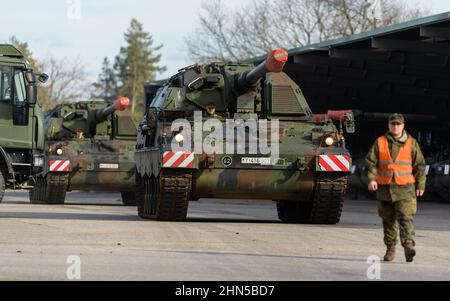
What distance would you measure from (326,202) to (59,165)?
1170 centimetres

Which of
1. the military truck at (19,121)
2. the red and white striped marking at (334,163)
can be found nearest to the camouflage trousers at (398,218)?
the red and white striped marking at (334,163)

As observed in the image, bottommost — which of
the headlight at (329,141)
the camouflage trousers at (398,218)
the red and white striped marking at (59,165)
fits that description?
the camouflage trousers at (398,218)

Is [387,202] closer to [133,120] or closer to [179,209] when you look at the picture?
[179,209]

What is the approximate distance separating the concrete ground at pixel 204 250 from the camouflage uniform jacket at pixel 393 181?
703mm

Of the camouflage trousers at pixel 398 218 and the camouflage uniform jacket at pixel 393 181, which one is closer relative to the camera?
the camouflage trousers at pixel 398 218

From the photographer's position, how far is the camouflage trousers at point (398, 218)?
493 inches

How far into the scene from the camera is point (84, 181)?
3009 centimetres

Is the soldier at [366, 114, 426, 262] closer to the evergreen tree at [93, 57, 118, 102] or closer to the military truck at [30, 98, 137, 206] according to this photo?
the military truck at [30, 98, 137, 206]

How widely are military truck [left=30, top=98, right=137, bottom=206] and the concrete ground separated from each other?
9.40 metres

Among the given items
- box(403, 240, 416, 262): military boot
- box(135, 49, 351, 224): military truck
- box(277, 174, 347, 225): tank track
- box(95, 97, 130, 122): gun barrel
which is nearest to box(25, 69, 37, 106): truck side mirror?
box(135, 49, 351, 224): military truck

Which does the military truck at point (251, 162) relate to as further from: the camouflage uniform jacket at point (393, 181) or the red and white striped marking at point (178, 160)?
the camouflage uniform jacket at point (393, 181)

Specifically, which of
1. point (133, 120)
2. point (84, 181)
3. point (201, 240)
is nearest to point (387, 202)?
point (201, 240)

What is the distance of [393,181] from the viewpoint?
12773 mm

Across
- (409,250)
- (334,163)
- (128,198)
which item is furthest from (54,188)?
(409,250)
